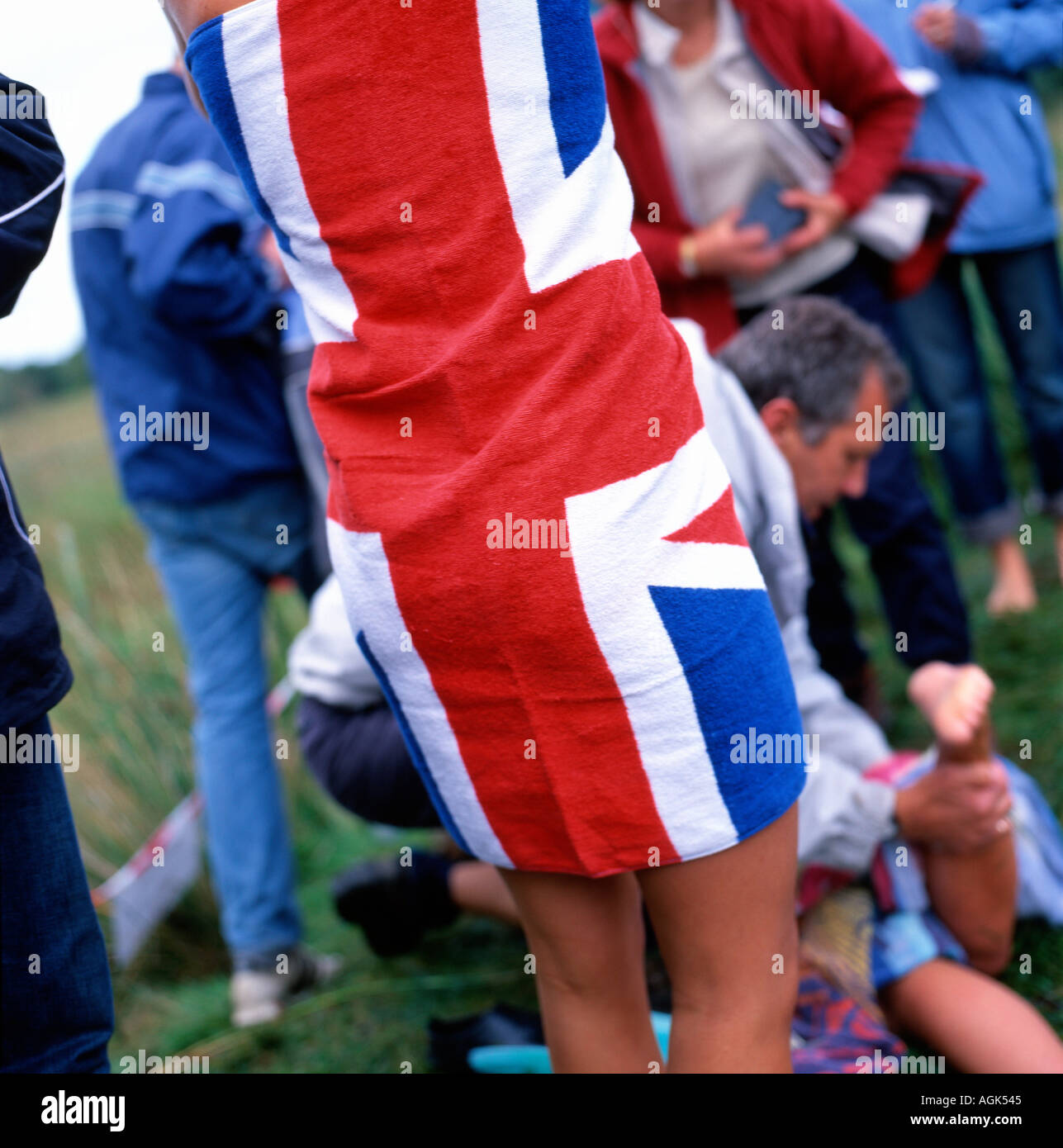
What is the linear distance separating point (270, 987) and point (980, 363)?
7.08 feet

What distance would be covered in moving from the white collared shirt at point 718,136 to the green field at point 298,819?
3.58 feet

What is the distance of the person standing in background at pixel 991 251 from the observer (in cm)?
281

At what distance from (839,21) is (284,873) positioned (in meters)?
1.97

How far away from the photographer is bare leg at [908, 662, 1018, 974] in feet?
6.21

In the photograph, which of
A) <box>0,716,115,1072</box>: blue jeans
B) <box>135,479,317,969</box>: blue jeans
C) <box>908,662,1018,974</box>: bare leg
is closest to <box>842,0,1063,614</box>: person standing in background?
<box>908,662,1018,974</box>: bare leg

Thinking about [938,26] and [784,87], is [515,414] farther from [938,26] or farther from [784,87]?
[938,26]

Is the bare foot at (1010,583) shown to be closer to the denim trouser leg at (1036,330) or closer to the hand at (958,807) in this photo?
the denim trouser leg at (1036,330)

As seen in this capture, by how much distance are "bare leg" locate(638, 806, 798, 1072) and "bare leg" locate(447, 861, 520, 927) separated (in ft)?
3.36

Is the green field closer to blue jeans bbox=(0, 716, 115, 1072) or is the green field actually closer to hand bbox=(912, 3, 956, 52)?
blue jeans bbox=(0, 716, 115, 1072)

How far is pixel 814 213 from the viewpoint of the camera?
8.13ft

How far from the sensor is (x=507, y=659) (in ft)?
3.83

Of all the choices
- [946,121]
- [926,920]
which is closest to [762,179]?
[946,121]

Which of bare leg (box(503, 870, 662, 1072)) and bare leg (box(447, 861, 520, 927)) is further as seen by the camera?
bare leg (box(447, 861, 520, 927))
